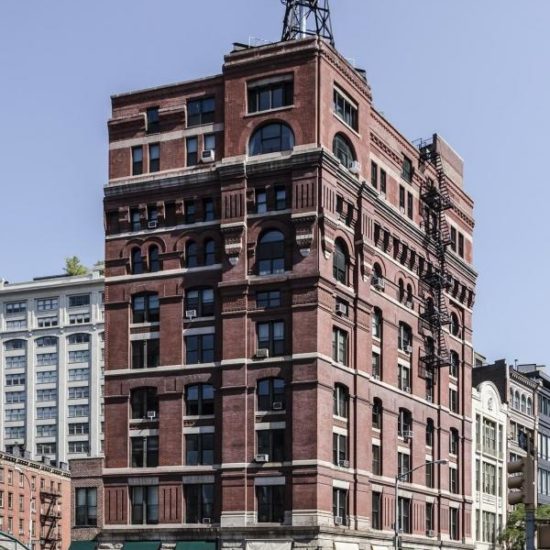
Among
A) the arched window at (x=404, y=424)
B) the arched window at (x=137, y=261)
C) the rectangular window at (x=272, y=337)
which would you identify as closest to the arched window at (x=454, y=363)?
the arched window at (x=404, y=424)

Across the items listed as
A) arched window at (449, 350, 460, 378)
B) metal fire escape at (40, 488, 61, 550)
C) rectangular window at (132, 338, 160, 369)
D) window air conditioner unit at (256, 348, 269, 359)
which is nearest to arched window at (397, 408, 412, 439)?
arched window at (449, 350, 460, 378)

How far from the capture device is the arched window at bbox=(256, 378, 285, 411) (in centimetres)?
7338

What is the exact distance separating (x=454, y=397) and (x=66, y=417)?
9640 centimetres

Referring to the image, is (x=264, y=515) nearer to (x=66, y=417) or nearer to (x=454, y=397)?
(x=454, y=397)

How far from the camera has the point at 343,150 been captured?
259 ft

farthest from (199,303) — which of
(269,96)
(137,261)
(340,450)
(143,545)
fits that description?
(143,545)

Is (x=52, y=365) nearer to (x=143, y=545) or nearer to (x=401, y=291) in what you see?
(x=401, y=291)

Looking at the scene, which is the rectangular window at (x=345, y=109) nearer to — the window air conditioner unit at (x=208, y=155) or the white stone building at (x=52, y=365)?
the window air conditioner unit at (x=208, y=155)

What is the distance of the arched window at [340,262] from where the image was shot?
254 ft

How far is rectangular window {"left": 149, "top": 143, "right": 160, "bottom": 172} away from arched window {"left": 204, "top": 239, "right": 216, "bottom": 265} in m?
6.27

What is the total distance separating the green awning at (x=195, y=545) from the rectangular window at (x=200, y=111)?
26.2 meters

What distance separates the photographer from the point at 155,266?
78.9 m

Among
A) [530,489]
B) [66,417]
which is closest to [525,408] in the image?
[66,417]

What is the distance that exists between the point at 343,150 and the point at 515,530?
4542 centimetres
